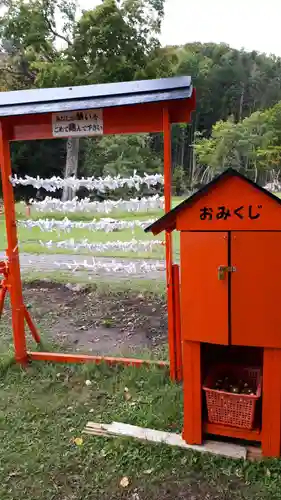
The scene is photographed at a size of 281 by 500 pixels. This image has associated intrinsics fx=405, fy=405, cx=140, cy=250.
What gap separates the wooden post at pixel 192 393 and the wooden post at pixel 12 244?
5.49 ft

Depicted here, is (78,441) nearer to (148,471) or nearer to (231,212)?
(148,471)

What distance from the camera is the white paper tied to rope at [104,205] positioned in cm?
325

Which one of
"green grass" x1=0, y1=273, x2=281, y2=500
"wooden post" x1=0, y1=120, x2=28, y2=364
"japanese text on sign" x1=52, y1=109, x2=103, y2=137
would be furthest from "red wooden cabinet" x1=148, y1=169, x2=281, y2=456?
"wooden post" x1=0, y1=120, x2=28, y2=364

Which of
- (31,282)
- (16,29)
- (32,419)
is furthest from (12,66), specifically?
(32,419)

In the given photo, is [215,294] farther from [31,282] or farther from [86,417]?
[31,282]

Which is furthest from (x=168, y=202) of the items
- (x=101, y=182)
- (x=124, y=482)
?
(x=124, y=482)

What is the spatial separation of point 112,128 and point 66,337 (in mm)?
2217

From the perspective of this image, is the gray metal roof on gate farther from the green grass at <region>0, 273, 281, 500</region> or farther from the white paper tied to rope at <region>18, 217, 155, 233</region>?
the green grass at <region>0, 273, 281, 500</region>

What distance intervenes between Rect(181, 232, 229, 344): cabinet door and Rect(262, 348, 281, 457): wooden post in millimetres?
262

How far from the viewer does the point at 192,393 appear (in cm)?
235

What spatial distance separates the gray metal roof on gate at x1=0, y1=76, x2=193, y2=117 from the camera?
2.74 metres

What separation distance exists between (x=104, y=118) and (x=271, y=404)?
226 cm

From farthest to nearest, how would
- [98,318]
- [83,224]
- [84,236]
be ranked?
[98,318]
[84,236]
[83,224]

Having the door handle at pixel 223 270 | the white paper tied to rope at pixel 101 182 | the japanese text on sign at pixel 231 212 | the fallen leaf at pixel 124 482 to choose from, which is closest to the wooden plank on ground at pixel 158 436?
the fallen leaf at pixel 124 482
